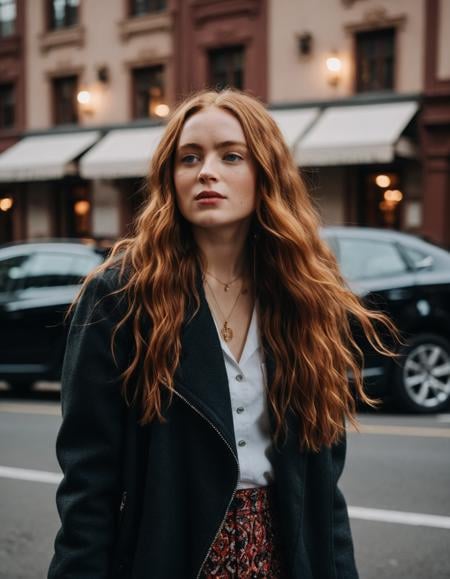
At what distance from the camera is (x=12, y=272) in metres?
8.83

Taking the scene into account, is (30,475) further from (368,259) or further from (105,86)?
(105,86)

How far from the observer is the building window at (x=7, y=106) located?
877 inches

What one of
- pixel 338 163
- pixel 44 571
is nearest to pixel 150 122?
pixel 338 163

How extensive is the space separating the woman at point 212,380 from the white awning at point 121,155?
1591 centimetres

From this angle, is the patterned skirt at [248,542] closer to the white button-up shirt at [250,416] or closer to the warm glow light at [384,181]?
the white button-up shirt at [250,416]

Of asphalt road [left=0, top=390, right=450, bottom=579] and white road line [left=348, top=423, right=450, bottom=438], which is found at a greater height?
asphalt road [left=0, top=390, right=450, bottom=579]

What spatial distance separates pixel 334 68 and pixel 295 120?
1.37 m

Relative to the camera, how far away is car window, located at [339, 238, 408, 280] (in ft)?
25.5

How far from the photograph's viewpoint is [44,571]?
3.90 m

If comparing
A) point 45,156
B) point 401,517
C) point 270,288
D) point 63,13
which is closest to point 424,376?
point 401,517

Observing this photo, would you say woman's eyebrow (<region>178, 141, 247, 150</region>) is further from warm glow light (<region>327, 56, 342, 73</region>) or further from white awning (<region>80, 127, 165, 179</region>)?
white awning (<region>80, 127, 165, 179</region>)

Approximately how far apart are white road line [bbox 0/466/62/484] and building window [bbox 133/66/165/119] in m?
14.8

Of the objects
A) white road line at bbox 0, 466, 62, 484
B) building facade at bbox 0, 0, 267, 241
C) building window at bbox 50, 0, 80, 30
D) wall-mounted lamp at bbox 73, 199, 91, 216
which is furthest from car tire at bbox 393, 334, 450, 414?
building window at bbox 50, 0, 80, 30

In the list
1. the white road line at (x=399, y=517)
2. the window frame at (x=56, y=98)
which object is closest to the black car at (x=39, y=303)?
the white road line at (x=399, y=517)
